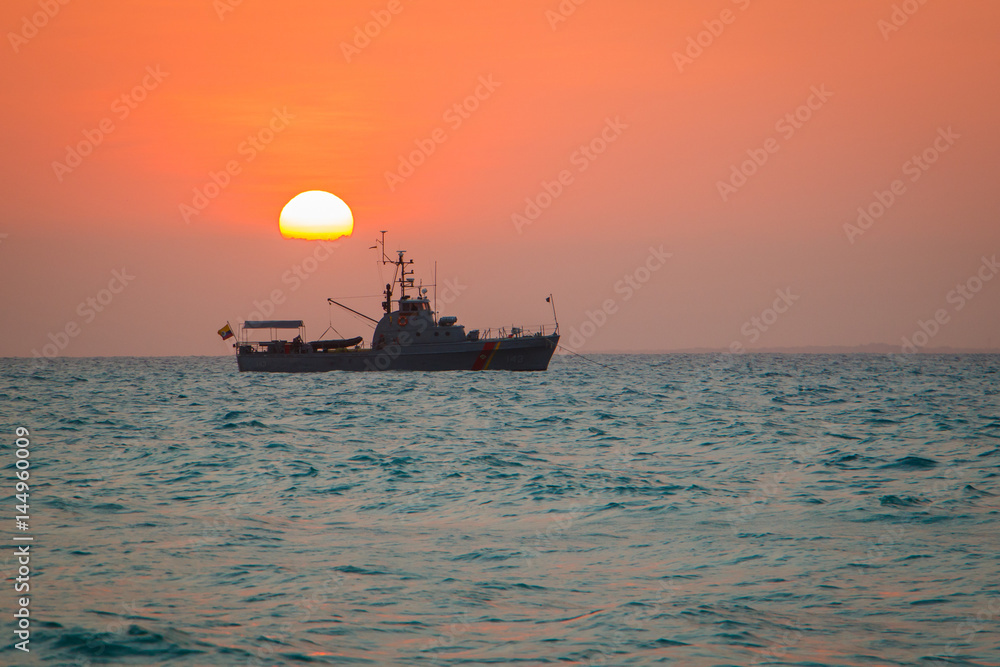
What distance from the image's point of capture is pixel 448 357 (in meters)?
76.9

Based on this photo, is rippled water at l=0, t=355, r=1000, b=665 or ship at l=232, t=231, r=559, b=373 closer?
rippled water at l=0, t=355, r=1000, b=665

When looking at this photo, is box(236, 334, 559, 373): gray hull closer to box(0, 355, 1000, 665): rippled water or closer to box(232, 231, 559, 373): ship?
box(232, 231, 559, 373): ship

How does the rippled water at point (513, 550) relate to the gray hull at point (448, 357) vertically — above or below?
below

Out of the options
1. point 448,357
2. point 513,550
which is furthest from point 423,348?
point 513,550

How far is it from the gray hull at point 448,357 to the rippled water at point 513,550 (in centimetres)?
4690

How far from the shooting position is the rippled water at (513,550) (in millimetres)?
8711

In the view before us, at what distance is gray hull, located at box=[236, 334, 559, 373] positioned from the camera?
76.5m

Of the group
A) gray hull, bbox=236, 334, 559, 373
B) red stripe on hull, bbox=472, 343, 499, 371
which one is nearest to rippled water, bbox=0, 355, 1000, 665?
red stripe on hull, bbox=472, 343, 499, 371

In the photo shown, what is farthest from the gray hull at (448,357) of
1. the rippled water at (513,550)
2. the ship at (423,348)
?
the rippled water at (513,550)

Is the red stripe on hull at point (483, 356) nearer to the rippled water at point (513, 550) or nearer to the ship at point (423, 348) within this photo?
the ship at point (423, 348)

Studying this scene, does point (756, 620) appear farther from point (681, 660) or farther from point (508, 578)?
point (508, 578)

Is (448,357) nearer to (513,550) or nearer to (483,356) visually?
(483,356)

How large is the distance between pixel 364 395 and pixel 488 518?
40.4 meters

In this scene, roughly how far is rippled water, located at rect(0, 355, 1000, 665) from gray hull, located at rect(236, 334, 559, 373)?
46898mm
